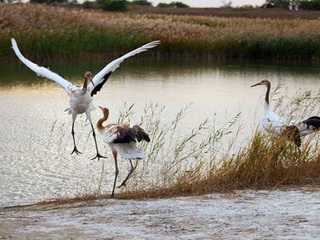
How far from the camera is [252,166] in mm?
8055

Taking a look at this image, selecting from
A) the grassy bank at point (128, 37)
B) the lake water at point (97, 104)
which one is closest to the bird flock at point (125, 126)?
the lake water at point (97, 104)

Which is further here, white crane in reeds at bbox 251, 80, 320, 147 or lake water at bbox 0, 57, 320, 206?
lake water at bbox 0, 57, 320, 206

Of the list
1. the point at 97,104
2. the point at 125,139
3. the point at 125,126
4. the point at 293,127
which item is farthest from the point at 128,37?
the point at 125,139

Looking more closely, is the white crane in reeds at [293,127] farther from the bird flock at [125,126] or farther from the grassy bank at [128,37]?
the grassy bank at [128,37]

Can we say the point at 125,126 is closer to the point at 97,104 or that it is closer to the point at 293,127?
the point at 293,127

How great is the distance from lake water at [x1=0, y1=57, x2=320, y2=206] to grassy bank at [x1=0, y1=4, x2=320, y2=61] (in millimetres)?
802

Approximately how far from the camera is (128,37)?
29.9 m

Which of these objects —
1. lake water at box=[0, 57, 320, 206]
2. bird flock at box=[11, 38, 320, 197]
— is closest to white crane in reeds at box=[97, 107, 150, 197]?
bird flock at box=[11, 38, 320, 197]

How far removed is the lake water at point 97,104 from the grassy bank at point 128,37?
0.80 meters

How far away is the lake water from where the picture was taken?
9672mm

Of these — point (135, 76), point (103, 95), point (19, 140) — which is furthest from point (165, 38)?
point (19, 140)

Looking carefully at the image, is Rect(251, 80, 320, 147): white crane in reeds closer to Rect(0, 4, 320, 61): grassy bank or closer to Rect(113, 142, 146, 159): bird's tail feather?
Rect(113, 142, 146, 159): bird's tail feather

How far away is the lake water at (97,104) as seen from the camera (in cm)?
967

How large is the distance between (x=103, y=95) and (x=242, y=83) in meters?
5.64
